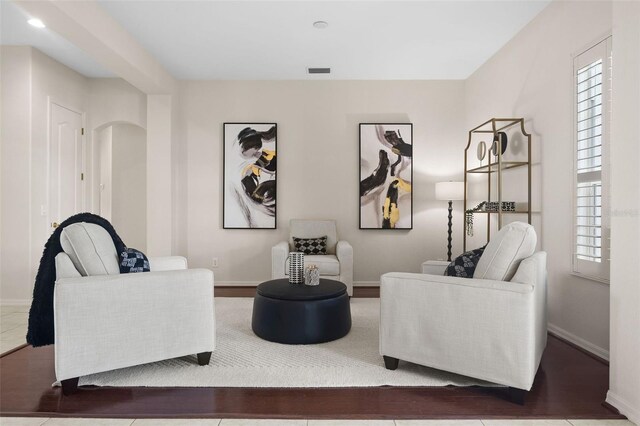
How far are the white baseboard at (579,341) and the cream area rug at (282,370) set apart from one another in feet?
3.72

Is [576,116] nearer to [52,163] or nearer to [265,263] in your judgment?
[265,263]

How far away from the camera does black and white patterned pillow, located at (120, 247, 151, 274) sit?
2.49m

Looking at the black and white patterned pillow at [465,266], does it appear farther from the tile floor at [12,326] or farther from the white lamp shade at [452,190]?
the tile floor at [12,326]

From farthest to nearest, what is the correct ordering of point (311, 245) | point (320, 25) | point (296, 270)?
point (311, 245)
point (320, 25)
point (296, 270)

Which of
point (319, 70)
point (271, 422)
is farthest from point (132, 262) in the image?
point (319, 70)

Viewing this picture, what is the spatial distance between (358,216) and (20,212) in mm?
4019

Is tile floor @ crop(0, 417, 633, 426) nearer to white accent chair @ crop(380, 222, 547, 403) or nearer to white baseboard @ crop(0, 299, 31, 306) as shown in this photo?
white accent chair @ crop(380, 222, 547, 403)

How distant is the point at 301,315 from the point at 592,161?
97.1 inches

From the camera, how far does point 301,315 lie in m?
2.98

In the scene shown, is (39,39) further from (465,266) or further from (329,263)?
(465,266)

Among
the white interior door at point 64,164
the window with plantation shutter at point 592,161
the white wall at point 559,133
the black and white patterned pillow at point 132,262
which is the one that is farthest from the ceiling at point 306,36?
the black and white patterned pillow at point 132,262

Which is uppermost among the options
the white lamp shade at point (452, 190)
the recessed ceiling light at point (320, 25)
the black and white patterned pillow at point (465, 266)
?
the recessed ceiling light at point (320, 25)

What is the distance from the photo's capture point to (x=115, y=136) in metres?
6.52

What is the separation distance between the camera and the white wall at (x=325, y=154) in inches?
217
